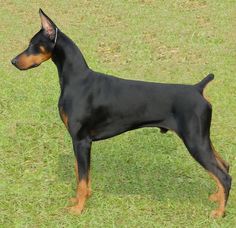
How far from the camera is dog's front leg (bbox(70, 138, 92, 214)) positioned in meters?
5.80

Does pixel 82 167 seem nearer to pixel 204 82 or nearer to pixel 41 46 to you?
pixel 41 46

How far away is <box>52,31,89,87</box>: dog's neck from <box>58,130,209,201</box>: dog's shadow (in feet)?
5.32

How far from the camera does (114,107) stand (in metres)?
5.79

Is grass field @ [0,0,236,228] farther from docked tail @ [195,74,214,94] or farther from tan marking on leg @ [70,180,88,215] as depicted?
docked tail @ [195,74,214,94]

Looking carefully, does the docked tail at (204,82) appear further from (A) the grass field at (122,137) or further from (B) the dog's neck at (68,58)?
(A) the grass field at (122,137)

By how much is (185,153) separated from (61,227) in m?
2.44

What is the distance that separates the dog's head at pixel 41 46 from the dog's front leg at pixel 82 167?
42.1 inches

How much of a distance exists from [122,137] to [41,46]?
262 cm

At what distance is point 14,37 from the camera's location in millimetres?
12953

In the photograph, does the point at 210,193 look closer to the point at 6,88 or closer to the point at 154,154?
the point at 154,154

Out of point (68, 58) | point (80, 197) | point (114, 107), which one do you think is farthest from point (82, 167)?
point (68, 58)

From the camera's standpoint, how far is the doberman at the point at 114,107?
18.3 feet

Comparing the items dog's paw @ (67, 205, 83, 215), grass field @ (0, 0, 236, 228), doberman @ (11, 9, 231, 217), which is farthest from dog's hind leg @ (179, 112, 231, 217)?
dog's paw @ (67, 205, 83, 215)

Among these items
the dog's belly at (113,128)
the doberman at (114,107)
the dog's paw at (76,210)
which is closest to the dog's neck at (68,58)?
the doberman at (114,107)
